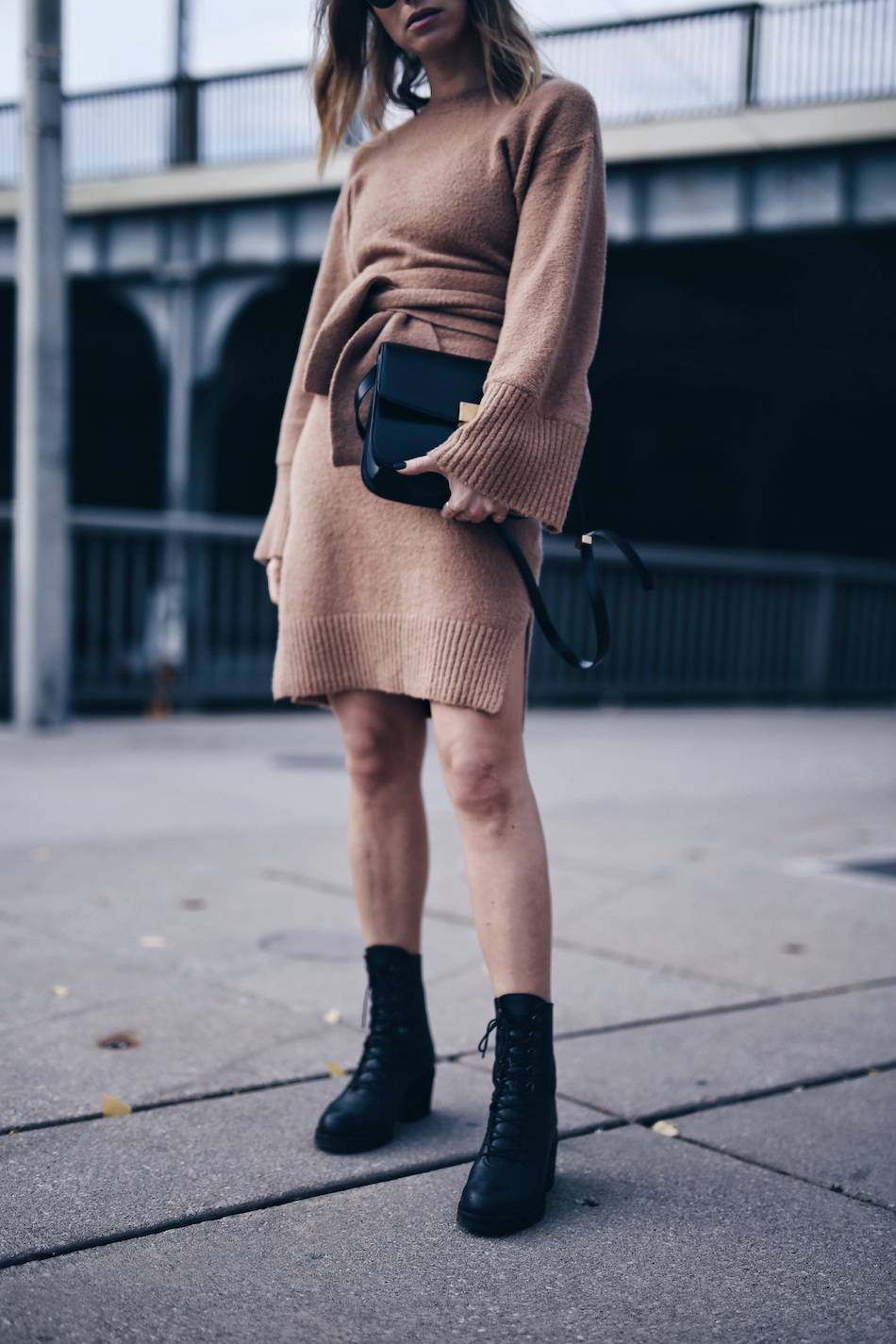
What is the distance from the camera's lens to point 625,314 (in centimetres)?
2220

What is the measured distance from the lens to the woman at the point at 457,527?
7.35 ft

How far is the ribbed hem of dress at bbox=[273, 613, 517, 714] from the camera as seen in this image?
230 cm

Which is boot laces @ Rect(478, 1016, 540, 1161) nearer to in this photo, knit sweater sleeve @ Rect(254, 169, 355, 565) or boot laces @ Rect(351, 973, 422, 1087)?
boot laces @ Rect(351, 973, 422, 1087)

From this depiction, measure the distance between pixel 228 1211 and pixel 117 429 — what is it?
113ft

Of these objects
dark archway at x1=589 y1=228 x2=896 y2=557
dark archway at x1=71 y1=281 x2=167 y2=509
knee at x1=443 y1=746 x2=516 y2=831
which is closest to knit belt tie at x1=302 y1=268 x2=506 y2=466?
knee at x1=443 y1=746 x2=516 y2=831

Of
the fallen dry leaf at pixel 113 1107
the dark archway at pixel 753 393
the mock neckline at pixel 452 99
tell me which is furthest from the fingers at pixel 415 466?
the dark archway at pixel 753 393

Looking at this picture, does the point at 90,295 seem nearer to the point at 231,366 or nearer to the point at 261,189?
the point at 231,366

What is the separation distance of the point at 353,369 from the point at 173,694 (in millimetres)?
7932

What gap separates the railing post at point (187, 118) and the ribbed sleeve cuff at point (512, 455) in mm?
19325

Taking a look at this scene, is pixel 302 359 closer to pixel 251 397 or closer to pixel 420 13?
pixel 420 13

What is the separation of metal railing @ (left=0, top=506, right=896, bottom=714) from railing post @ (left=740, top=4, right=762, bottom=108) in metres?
5.63

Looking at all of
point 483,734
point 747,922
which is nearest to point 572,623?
point 747,922

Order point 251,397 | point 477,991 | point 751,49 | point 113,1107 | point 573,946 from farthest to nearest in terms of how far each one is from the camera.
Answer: point 251,397
point 751,49
point 573,946
point 477,991
point 113,1107

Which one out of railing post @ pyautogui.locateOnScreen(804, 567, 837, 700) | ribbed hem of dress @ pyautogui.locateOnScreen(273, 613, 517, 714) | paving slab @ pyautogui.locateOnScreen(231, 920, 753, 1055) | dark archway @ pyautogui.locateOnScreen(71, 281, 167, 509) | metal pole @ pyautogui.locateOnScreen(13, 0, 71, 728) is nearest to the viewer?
ribbed hem of dress @ pyautogui.locateOnScreen(273, 613, 517, 714)
